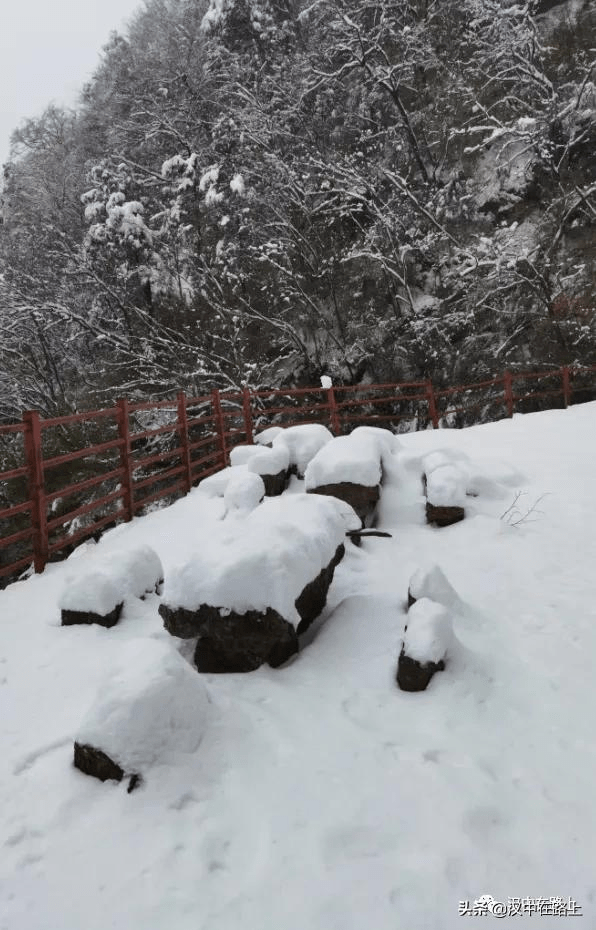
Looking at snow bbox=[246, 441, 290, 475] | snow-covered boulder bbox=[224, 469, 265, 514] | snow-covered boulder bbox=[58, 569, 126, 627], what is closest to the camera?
snow-covered boulder bbox=[58, 569, 126, 627]

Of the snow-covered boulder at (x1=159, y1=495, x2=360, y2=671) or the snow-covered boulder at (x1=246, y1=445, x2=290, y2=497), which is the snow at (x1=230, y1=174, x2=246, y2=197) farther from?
the snow-covered boulder at (x1=159, y1=495, x2=360, y2=671)

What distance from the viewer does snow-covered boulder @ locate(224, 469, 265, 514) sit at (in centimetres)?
610

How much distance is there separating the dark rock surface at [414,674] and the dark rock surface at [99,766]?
4.65 ft

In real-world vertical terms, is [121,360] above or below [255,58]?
below

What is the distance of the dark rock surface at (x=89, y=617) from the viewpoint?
142 inches

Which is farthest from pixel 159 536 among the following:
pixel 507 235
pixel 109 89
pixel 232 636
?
pixel 109 89

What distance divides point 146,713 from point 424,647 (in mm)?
1479

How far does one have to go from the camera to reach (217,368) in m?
16.3

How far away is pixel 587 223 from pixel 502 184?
3.01 metres

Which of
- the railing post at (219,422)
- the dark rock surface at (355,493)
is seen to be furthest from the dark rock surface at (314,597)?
the railing post at (219,422)

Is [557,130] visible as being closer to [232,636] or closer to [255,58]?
[255,58]

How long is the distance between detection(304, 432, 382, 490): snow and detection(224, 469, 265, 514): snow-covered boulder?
0.93 m

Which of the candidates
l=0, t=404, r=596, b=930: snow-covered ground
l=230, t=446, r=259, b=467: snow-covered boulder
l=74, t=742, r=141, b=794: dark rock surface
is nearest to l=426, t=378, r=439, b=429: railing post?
l=230, t=446, r=259, b=467: snow-covered boulder

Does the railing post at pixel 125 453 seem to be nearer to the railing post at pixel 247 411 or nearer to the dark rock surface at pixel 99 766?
the railing post at pixel 247 411
